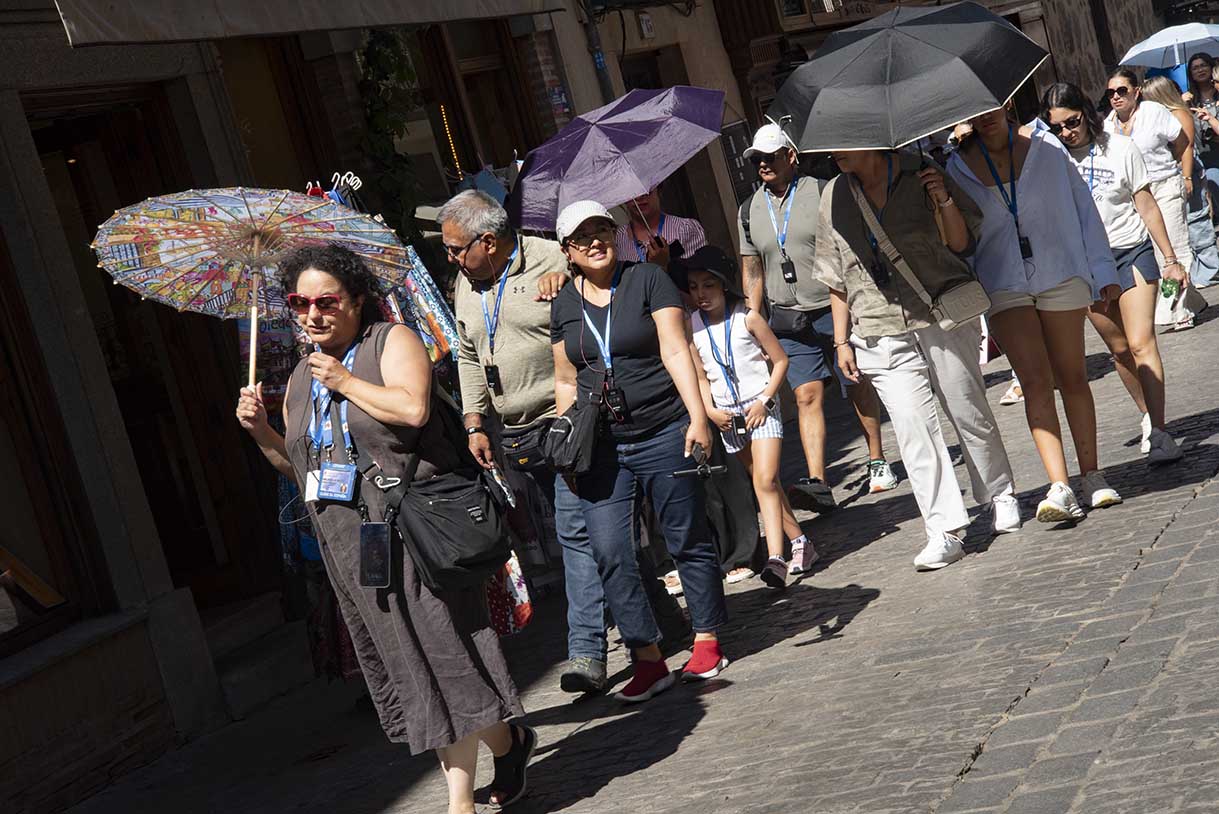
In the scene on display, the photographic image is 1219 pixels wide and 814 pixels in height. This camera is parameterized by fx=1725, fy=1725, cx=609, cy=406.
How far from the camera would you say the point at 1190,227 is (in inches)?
543

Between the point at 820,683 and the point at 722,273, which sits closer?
the point at 820,683

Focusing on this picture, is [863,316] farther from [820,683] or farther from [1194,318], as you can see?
[1194,318]

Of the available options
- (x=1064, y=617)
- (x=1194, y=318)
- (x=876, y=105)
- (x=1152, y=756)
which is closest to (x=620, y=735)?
(x=1064, y=617)

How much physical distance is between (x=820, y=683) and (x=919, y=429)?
161 centimetres

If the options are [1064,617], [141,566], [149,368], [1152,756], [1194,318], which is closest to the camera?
[1152,756]

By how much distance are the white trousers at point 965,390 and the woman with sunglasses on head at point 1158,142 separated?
3697 millimetres

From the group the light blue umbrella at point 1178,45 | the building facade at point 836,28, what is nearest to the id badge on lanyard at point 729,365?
the building facade at point 836,28

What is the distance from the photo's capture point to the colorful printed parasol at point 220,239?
5.83 metres

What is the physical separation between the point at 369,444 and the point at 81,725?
2900 millimetres

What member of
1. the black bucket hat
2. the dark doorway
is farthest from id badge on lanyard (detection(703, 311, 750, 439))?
the dark doorway

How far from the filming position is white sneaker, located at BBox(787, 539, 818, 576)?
312 inches

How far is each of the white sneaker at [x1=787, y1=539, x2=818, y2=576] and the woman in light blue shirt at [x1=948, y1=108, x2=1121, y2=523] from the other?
114 centimetres

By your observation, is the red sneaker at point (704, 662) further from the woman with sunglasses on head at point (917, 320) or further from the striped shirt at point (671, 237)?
the striped shirt at point (671, 237)

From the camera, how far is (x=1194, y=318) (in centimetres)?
1230
